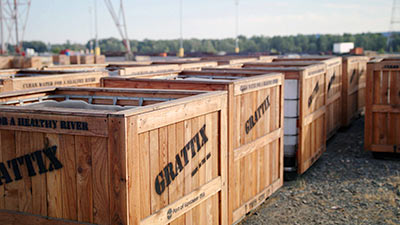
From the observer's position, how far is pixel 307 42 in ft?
346

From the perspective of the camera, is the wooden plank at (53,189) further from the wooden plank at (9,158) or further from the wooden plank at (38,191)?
the wooden plank at (9,158)

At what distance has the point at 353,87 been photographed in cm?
1638

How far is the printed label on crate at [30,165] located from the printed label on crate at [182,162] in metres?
0.96

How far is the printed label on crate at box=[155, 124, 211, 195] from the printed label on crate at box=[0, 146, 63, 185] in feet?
3.14

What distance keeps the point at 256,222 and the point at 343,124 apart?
9282mm

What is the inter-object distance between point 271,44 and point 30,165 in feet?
366

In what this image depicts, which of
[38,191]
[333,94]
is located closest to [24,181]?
[38,191]

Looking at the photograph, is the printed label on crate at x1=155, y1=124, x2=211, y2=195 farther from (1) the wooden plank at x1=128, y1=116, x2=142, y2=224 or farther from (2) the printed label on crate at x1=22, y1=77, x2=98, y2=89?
(2) the printed label on crate at x1=22, y1=77, x2=98, y2=89

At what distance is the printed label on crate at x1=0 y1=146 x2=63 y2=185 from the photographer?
420cm

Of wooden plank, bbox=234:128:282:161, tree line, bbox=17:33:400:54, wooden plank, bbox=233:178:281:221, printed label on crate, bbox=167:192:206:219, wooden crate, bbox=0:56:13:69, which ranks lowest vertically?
wooden plank, bbox=233:178:281:221

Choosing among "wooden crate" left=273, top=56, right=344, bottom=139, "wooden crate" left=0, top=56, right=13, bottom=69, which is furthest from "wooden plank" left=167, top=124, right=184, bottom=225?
"wooden crate" left=0, top=56, right=13, bottom=69

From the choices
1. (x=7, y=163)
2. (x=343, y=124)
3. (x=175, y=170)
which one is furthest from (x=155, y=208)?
(x=343, y=124)

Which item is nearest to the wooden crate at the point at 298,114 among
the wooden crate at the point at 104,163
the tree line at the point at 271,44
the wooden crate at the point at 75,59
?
the wooden crate at the point at 104,163

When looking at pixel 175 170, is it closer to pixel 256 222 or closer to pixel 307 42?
pixel 256 222
